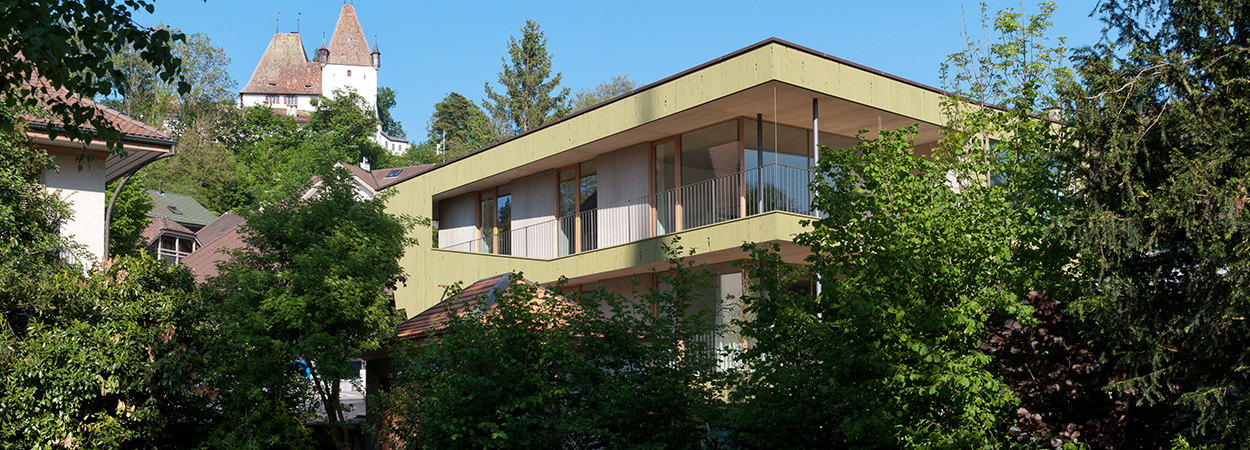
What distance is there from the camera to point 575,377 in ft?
31.5

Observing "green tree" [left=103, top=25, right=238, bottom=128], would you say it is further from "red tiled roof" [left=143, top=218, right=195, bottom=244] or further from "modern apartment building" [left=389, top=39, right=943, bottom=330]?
"modern apartment building" [left=389, top=39, right=943, bottom=330]

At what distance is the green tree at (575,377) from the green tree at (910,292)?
2.09 ft

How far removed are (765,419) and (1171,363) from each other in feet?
9.99

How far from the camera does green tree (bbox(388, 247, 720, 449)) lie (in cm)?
915

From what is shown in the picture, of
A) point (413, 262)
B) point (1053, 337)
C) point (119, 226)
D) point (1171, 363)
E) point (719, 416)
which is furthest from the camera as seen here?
point (119, 226)

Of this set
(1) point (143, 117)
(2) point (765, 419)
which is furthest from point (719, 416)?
(1) point (143, 117)

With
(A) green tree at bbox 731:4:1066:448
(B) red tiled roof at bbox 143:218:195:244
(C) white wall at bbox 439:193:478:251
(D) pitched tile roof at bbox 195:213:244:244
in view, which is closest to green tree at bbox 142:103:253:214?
(D) pitched tile roof at bbox 195:213:244:244

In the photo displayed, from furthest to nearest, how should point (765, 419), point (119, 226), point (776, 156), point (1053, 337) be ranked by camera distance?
point (119, 226), point (776, 156), point (765, 419), point (1053, 337)

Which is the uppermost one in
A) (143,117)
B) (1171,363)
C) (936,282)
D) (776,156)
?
(143,117)

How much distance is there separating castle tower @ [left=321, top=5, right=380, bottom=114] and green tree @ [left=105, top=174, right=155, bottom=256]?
92.7 meters

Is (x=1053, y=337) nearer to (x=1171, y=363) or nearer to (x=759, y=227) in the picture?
(x=1171, y=363)

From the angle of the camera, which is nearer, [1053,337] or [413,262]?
[1053,337]

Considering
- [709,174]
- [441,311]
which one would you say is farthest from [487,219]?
[441,311]

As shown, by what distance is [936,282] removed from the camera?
25.3 ft
